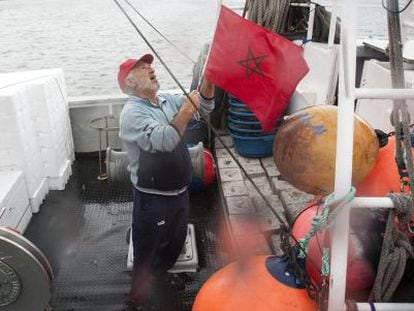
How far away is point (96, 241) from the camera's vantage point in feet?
15.1

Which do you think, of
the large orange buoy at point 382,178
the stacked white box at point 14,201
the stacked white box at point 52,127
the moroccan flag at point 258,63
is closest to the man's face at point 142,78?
the moroccan flag at point 258,63

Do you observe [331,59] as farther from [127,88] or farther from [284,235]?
[284,235]

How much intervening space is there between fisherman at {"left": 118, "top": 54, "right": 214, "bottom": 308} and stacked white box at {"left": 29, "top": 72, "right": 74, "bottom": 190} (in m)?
2.45

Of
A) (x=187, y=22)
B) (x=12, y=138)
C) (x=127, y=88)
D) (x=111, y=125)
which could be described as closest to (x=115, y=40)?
(x=187, y=22)

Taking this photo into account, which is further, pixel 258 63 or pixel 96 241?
pixel 96 241

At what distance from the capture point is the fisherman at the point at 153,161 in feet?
9.36

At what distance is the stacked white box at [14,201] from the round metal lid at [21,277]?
1513 millimetres

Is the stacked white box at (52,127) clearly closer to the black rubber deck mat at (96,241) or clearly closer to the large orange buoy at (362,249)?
the black rubber deck mat at (96,241)

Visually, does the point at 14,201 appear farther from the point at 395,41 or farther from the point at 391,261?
the point at 395,41

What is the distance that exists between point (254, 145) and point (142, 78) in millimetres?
2999

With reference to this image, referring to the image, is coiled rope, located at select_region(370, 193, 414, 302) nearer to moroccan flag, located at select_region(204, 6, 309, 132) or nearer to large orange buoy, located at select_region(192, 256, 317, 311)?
large orange buoy, located at select_region(192, 256, 317, 311)

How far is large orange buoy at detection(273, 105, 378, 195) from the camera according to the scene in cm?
174

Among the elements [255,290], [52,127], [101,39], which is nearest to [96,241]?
[52,127]

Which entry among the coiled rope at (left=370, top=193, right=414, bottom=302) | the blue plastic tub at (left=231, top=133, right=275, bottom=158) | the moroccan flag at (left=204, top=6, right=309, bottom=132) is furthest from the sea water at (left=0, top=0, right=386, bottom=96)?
the coiled rope at (left=370, top=193, right=414, bottom=302)
